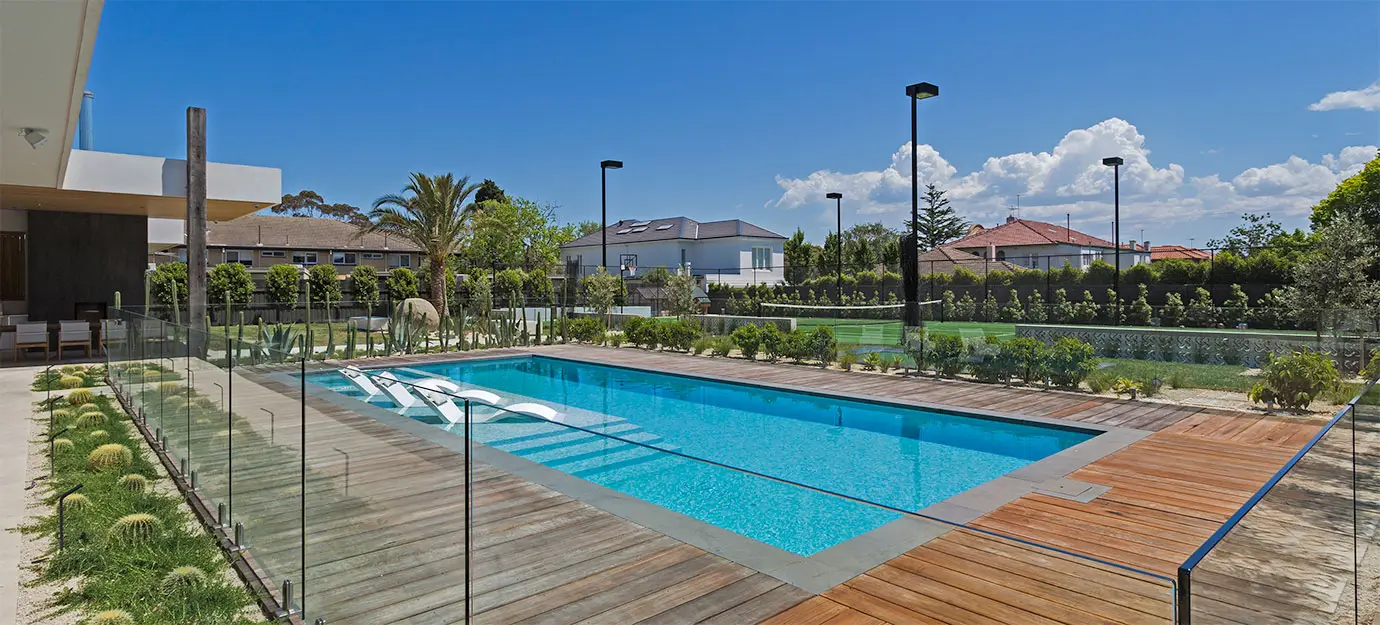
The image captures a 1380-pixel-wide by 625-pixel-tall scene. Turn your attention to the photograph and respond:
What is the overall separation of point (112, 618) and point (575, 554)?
2.31 metres

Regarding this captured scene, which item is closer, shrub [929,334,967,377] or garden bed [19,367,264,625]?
garden bed [19,367,264,625]

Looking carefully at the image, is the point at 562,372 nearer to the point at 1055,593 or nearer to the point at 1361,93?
the point at 1055,593

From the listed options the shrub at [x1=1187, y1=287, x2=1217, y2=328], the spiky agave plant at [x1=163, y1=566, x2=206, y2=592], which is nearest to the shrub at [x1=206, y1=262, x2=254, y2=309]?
the spiky agave plant at [x1=163, y1=566, x2=206, y2=592]

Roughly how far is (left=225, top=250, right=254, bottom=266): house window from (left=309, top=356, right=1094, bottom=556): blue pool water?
30.3 m

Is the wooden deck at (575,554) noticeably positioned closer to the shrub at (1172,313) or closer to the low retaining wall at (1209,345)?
the low retaining wall at (1209,345)

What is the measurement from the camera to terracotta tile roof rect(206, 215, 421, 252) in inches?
1523

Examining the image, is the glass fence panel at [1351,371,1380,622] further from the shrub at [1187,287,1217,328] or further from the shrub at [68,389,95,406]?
the shrub at [1187,287,1217,328]

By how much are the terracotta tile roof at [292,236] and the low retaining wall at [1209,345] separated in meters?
35.5

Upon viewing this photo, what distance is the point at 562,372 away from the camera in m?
14.8

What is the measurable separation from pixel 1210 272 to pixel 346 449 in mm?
24998

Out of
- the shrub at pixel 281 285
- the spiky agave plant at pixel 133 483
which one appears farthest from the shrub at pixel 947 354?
the shrub at pixel 281 285

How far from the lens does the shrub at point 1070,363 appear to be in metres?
10.6

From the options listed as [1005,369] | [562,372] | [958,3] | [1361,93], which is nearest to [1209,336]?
[1005,369]

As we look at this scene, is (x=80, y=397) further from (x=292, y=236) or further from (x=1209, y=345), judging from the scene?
(x=292, y=236)
